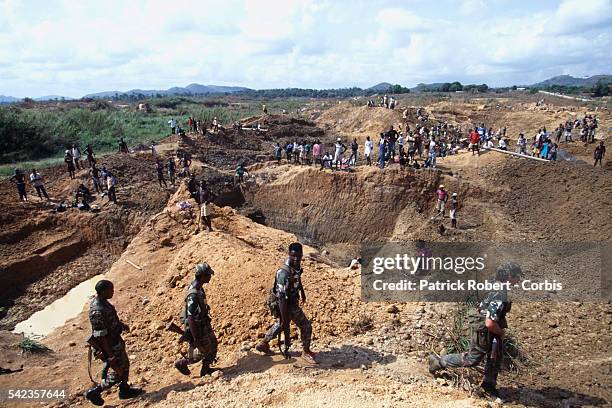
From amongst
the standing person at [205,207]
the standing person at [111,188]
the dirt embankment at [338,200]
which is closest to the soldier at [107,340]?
the standing person at [205,207]

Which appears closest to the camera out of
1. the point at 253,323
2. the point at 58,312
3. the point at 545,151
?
the point at 253,323

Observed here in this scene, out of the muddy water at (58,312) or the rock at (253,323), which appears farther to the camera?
the muddy water at (58,312)

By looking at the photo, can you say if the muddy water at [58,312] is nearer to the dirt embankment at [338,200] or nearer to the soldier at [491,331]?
the dirt embankment at [338,200]

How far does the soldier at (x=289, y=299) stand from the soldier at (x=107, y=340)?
1.76 metres

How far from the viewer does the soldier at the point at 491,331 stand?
466cm

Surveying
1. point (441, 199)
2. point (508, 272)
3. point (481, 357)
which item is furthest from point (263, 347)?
point (441, 199)

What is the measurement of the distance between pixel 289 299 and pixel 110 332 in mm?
2136

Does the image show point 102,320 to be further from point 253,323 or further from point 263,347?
point 253,323

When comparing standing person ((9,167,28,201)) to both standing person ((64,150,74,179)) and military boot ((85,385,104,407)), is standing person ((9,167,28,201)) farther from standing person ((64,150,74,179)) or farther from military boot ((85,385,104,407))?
military boot ((85,385,104,407))

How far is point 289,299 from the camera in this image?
207 inches

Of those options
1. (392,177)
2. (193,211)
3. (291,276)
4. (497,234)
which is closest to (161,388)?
(291,276)

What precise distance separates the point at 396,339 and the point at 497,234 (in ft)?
27.8

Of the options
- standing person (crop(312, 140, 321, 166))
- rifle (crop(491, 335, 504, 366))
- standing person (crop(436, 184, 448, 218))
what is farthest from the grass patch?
standing person (crop(312, 140, 321, 166))

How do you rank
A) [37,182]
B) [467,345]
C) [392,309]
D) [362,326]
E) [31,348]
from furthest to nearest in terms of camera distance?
[37,182], [392,309], [31,348], [362,326], [467,345]
